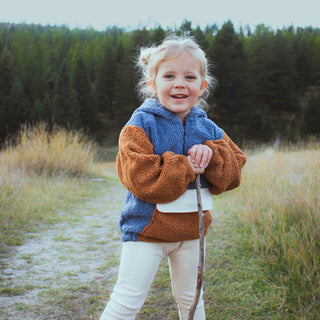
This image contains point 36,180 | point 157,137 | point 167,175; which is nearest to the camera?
point 167,175

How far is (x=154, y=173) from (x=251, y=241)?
1.95 meters

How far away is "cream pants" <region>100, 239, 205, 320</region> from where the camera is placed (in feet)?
4.78

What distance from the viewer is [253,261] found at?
9.18 ft

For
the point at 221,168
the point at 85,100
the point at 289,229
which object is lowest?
the point at 85,100

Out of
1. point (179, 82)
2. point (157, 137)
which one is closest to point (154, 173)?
point (157, 137)

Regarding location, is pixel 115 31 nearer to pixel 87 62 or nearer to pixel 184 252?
pixel 87 62

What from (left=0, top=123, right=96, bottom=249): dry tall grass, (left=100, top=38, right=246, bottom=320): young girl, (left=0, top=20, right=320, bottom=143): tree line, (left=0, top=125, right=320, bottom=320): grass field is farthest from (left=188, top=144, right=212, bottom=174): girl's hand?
(left=0, top=20, right=320, bottom=143): tree line

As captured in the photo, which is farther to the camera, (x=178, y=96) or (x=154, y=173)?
(x=178, y=96)

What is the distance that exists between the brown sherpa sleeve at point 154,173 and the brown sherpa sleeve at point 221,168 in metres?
0.13

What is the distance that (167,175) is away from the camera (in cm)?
141

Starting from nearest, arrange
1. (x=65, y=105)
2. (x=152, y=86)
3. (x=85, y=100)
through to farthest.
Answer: (x=152, y=86) < (x=65, y=105) < (x=85, y=100)

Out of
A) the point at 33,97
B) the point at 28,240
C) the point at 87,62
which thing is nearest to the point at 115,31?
the point at 87,62

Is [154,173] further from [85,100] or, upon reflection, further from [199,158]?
[85,100]

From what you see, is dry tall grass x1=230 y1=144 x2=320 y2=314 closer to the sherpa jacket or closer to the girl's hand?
the sherpa jacket
